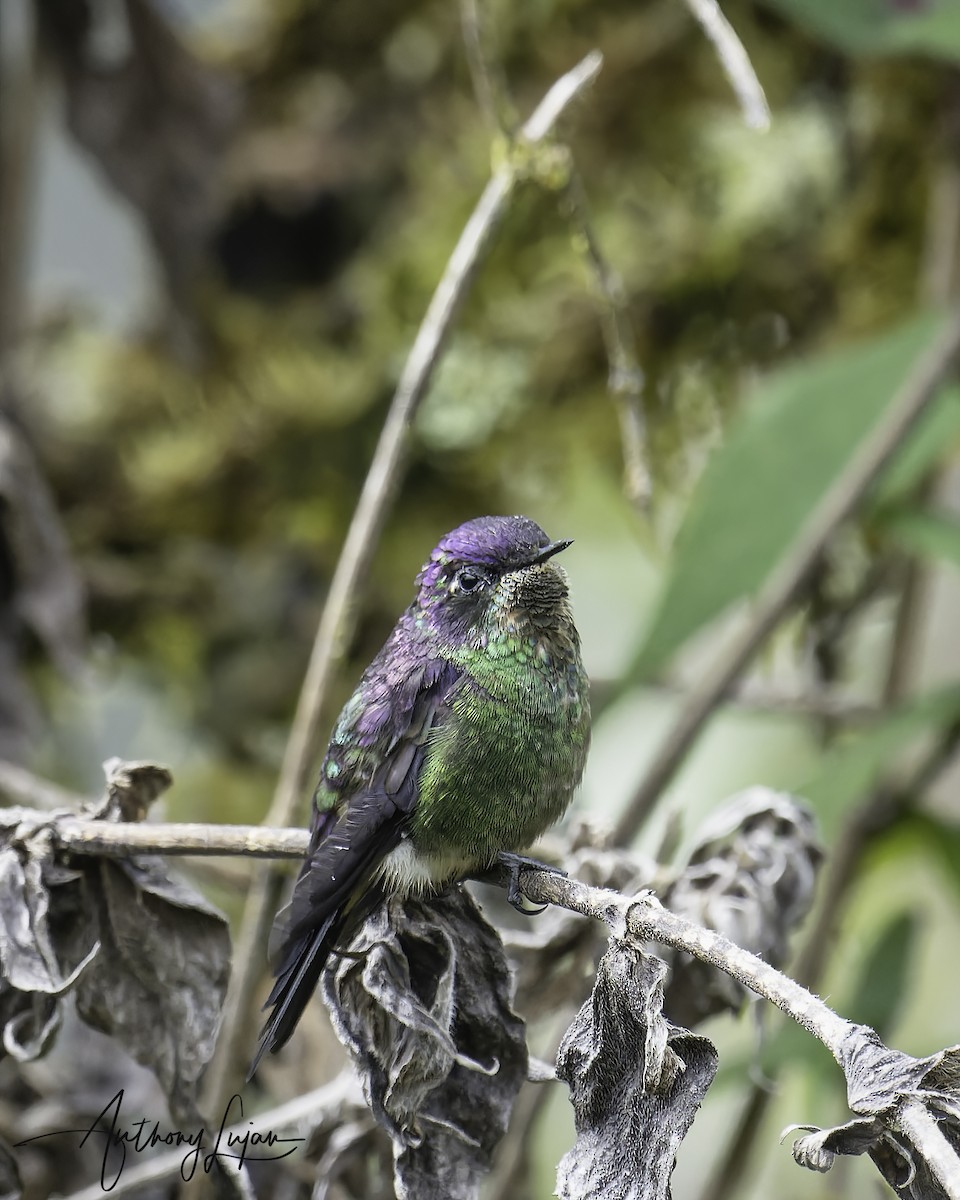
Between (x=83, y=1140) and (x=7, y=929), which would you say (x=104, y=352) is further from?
(x=7, y=929)

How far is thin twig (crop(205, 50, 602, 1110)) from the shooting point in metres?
1.50

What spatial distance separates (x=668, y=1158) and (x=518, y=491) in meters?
1.73

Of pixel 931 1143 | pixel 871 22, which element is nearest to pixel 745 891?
pixel 931 1143


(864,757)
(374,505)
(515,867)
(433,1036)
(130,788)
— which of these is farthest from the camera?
(864,757)

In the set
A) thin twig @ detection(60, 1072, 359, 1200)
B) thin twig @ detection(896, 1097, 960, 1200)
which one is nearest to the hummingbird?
thin twig @ detection(60, 1072, 359, 1200)

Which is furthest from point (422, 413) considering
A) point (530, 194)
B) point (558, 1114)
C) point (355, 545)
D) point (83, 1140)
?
point (558, 1114)

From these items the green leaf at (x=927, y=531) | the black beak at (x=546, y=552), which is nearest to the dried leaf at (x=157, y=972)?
the black beak at (x=546, y=552)

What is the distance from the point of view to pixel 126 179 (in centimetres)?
240

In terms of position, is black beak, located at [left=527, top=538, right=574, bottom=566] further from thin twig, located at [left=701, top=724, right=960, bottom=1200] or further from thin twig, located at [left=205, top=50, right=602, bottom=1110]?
thin twig, located at [left=701, top=724, right=960, bottom=1200]

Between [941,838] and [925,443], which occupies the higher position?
[925,443]

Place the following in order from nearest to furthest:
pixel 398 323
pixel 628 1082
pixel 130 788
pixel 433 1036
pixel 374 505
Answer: pixel 628 1082 < pixel 433 1036 < pixel 130 788 < pixel 374 505 < pixel 398 323

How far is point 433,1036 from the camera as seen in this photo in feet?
3.79

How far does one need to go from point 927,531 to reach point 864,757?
1.13 ft
